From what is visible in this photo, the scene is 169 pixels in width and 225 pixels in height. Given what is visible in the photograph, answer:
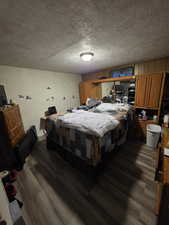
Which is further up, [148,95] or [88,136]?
[148,95]

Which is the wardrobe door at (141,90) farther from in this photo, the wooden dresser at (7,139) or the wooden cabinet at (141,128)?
the wooden dresser at (7,139)

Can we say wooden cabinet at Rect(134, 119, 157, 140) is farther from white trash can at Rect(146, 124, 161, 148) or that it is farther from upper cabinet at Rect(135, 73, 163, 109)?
upper cabinet at Rect(135, 73, 163, 109)

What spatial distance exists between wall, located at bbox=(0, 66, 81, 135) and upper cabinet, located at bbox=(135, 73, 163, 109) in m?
2.73

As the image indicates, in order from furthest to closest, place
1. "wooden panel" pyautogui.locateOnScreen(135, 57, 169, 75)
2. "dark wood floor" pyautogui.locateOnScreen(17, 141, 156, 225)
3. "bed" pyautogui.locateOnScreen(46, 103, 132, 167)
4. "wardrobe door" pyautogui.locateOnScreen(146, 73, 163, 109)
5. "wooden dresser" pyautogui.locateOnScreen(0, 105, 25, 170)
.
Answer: "wooden panel" pyautogui.locateOnScreen(135, 57, 169, 75) < "wardrobe door" pyautogui.locateOnScreen(146, 73, 163, 109) < "wooden dresser" pyautogui.locateOnScreen(0, 105, 25, 170) < "bed" pyautogui.locateOnScreen(46, 103, 132, 167) < "dark wood floor" pyautogui.locateOnScreen(17, 141, 156, 225)

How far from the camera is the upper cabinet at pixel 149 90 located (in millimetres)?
2303

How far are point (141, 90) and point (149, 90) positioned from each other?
19cm

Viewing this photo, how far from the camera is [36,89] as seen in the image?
3092 millimetres

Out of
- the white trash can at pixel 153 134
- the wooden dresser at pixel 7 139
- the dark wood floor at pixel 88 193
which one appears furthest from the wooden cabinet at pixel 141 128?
the wooden dresser at pixel 7 139

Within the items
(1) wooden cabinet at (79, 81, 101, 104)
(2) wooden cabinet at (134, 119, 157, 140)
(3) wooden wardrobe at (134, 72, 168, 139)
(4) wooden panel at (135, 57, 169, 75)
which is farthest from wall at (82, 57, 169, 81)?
(2) wooden cabinet at (134, 119, 157, 140)

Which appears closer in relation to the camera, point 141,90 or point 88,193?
point 88,193

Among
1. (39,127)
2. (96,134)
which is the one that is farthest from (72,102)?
(96,134)

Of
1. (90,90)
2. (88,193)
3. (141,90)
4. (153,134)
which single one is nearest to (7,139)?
(88,193)

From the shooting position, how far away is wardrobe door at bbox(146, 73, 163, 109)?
7.46 ft

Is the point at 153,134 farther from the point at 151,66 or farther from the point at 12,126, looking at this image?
the point at 12,126
